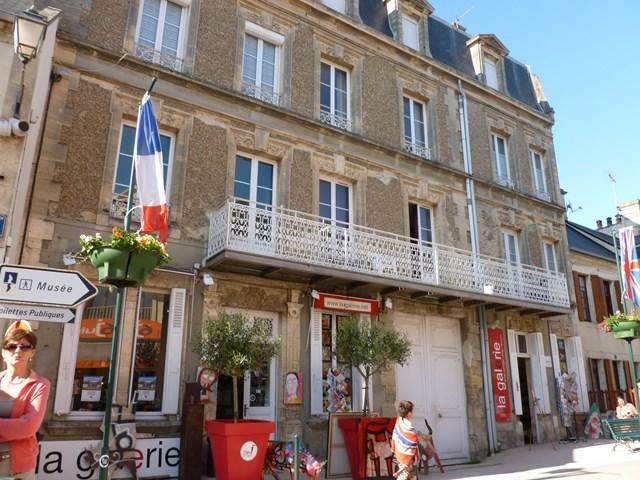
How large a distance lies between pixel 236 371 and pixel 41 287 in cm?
355

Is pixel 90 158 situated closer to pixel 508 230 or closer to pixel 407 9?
pixel 407 9

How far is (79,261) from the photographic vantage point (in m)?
8.11

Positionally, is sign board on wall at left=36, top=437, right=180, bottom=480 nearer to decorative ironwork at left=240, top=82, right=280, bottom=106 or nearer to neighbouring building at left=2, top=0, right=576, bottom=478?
neighbouring building at left=2, top=0, right=576, bottom=478

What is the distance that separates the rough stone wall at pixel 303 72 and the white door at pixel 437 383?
5136mm

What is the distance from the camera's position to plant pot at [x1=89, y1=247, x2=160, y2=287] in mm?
5020

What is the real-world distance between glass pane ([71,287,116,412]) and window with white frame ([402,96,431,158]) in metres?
8.26

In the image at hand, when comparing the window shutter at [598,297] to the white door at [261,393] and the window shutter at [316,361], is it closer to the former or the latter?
the window shutter at [316,361]

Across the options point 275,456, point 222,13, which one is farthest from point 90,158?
point 275,456

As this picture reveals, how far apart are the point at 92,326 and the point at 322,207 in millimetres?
5278

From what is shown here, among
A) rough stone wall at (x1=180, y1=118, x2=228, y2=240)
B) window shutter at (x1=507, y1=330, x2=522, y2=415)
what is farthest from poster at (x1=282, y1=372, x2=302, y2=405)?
window shutter at (x1=507, y1=330, x2=522, y2=415)

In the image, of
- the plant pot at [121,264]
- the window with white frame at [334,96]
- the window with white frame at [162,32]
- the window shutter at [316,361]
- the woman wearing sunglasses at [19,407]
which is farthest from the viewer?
the window with white frame at [334,96]

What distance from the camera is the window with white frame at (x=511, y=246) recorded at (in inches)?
586

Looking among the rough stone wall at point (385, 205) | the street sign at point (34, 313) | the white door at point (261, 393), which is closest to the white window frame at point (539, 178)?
the rough stone wall at point (385, 205)

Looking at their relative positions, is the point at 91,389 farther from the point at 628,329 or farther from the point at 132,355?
the point at 628,329
